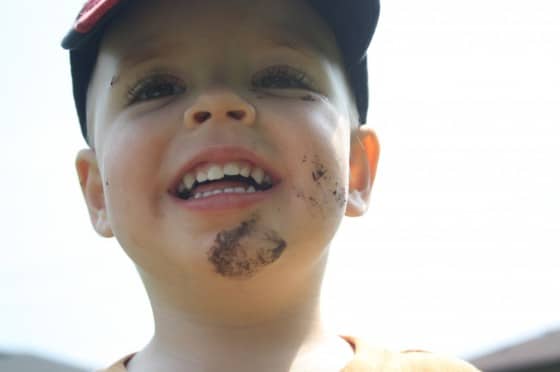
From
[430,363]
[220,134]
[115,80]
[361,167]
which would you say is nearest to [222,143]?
[220,134]

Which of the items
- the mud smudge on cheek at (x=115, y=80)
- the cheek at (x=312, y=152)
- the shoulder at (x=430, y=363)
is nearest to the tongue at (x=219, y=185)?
the cheek at (x=312, y=152)

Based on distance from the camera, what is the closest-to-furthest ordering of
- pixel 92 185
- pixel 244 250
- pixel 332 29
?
pixel 244 250, pixel 332 29, pixel 92 185

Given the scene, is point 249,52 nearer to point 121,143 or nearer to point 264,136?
point 264,136

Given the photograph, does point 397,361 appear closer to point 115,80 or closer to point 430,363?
point 430,363

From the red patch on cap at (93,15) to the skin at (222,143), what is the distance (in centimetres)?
6

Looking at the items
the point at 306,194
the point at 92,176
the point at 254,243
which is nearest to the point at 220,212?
the point at 254,243

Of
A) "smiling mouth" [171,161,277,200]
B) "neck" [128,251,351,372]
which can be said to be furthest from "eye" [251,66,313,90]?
"neck" [128,251,351,372]

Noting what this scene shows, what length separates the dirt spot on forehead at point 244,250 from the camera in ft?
3.93

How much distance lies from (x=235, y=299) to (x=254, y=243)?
0.17m

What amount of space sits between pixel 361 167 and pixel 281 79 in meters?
0.45

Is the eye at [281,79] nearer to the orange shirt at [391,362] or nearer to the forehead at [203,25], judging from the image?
the forehead at [203,25]

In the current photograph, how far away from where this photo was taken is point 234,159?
1248 millimetres

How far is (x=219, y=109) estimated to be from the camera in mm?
1247

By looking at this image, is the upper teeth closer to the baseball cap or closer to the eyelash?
the eyelash
